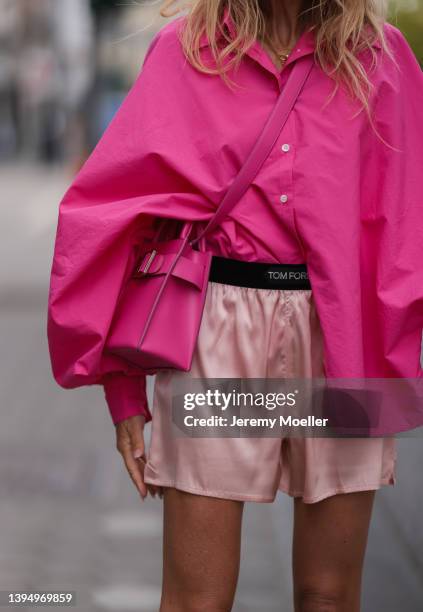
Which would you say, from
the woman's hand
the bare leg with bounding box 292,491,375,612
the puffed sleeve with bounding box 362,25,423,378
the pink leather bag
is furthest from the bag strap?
the bare leg with bounding box 292,491,375,612

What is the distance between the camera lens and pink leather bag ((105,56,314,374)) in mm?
2426

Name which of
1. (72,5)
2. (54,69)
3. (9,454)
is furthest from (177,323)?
(54,69)

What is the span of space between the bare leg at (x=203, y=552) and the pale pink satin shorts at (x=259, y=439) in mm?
36

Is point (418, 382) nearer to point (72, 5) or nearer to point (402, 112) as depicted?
point (402, 112)

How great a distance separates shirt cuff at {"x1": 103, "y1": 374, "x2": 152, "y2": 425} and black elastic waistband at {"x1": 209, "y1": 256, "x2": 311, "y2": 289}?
34cm

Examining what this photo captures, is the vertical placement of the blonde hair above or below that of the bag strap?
above

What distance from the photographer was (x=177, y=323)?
2479mm

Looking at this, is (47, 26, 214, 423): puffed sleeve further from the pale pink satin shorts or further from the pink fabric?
the pale pink satin shorts

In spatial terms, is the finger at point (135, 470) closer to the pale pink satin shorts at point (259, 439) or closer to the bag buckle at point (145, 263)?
the pale pink satin shorts at point (259, 439)

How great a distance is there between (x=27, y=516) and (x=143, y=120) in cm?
293

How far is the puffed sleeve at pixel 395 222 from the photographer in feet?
8.12

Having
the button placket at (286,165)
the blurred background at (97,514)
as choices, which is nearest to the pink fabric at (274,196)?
the button placket at (286,165)

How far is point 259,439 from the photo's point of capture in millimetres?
2494

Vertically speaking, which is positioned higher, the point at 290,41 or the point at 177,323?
the point at 290,41
